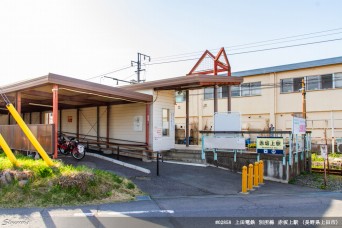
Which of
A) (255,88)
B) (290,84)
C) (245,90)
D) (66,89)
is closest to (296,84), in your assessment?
(290,84)

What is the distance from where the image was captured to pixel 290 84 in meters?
23.9

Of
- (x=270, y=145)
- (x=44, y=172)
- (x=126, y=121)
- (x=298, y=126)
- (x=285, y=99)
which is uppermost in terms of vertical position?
(x=285, y=99)

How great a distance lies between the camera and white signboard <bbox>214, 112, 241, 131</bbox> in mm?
13266

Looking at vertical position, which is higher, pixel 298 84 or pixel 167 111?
pixel 298 84

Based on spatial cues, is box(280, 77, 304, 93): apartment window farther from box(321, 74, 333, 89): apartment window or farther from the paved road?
the paved road

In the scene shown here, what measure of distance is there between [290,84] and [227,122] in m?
13.2

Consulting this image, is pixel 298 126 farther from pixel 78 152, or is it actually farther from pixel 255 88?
pixel 255 88

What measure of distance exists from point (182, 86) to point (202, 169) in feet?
14.6

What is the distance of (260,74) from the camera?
2538 cm

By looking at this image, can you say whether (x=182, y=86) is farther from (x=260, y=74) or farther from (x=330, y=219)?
(x=260, y=74)

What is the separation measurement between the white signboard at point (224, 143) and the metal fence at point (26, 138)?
6506 millimetres

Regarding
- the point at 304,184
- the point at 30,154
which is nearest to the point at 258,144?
the point at 304,184

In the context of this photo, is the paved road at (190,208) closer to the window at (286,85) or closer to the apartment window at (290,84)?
the apartment window at (290,84)

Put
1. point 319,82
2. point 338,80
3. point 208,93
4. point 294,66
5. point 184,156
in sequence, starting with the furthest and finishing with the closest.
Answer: point 208,93 → point 294,66 → point 319,82 → point 338,80 → point 184,156
